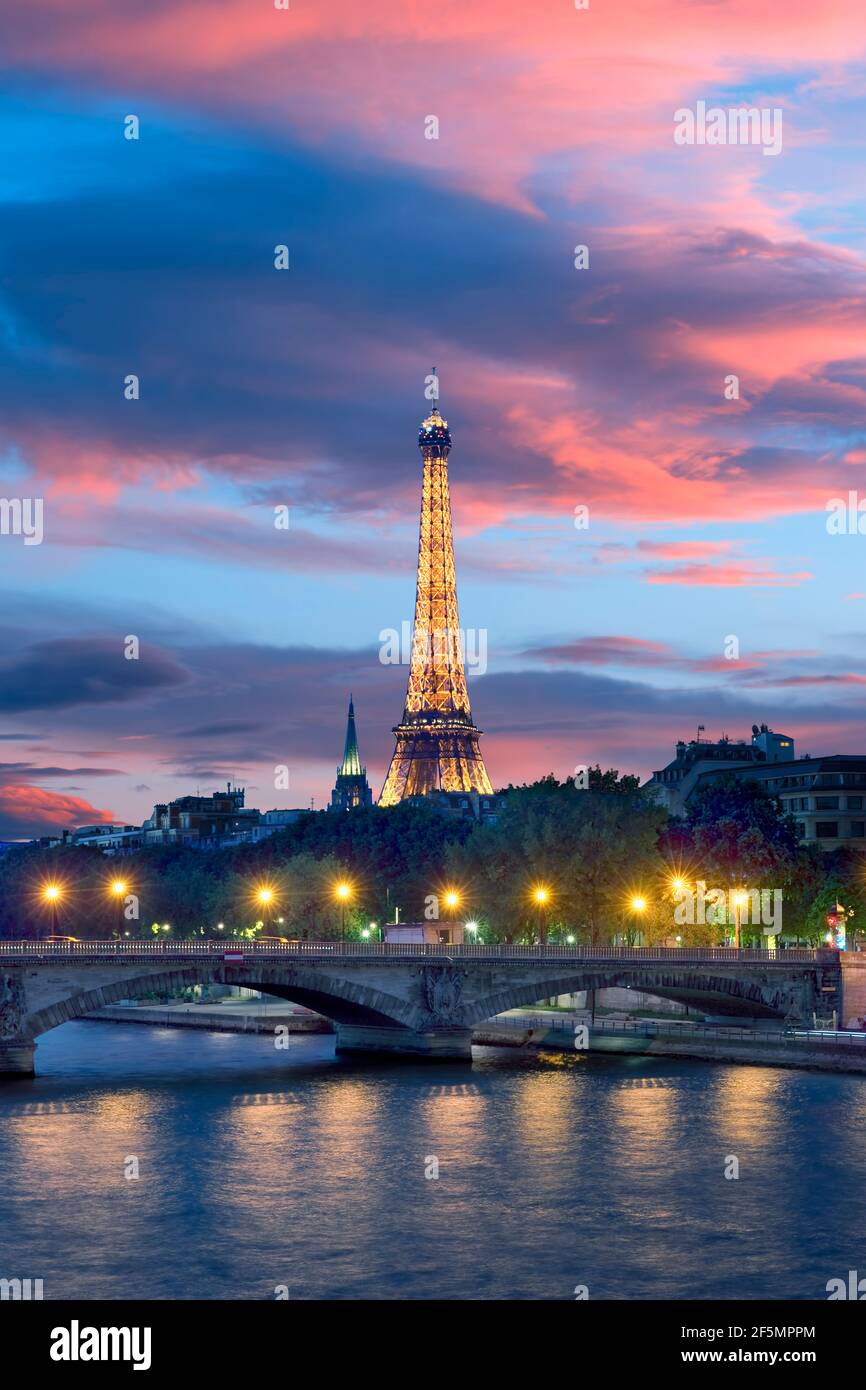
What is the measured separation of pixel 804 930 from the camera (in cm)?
11188

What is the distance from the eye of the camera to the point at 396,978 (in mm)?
91250

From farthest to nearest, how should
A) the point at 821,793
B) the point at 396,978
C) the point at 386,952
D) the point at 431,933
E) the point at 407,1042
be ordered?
the point at 821,793, the point at 431,933, the point at 407,1042, the point at 386,952, the point at 396,978

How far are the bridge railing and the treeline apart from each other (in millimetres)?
11974

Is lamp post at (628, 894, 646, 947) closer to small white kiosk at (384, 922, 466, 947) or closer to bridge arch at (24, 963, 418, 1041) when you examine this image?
small white kiosk at (384, 922, 466, 947)

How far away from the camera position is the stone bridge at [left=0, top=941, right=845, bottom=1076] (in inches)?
3268

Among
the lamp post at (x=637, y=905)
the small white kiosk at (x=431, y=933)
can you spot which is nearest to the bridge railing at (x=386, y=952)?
the small white kiosk at (x=431, y=933)

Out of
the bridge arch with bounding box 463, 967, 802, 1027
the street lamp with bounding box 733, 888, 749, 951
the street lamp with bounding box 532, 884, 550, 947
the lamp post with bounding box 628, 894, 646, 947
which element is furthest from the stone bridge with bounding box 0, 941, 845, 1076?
the street lamp with bounding box 532, 884, 550, 947

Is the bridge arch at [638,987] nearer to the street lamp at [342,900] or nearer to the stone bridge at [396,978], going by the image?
the stone bridge at [396,978]

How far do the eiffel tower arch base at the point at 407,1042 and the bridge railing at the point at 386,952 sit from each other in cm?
402

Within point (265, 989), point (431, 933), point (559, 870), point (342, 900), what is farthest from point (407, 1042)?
point (342, 900)

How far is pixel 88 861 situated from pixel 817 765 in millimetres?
85134

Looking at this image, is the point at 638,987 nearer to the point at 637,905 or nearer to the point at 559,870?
the point at 637,905

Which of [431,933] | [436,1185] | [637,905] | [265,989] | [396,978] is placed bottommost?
[436,1185]

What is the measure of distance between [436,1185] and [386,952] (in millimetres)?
37713
